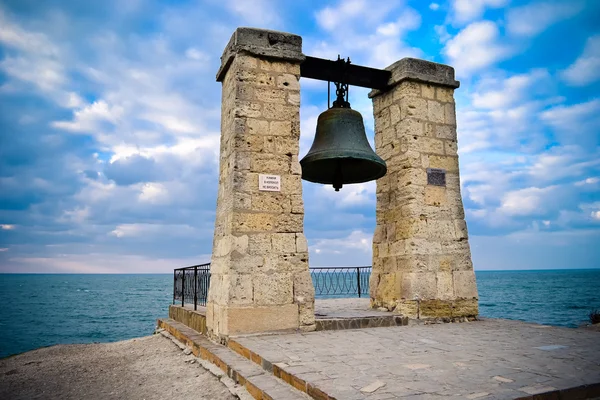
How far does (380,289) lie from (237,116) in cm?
347

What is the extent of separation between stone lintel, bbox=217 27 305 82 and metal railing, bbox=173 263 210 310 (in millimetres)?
3129

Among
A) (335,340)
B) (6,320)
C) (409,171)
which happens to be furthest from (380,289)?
Result: (6,320)

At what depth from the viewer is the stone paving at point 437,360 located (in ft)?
9.15

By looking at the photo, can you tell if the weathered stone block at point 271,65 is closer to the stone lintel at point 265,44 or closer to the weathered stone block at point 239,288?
the stone lintel at point 265,44

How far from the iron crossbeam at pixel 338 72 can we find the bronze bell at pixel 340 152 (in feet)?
1.61

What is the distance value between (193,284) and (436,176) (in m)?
4.47

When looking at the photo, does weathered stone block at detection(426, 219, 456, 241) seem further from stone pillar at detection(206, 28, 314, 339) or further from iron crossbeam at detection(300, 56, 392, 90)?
iron crossbeam at detection(300, 56, 392, 90)

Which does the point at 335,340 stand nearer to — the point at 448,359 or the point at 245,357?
the point at 245,357

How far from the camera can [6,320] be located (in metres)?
30.1

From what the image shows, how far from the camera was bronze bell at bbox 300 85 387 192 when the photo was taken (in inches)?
211

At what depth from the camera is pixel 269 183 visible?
540cm

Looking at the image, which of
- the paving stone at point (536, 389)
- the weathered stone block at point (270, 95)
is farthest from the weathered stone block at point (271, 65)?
the paving stone at point (536, 389)

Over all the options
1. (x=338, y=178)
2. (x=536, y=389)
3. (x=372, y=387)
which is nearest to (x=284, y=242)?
(x=338, y=178)

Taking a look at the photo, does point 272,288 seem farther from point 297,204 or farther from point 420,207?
point 420,207
